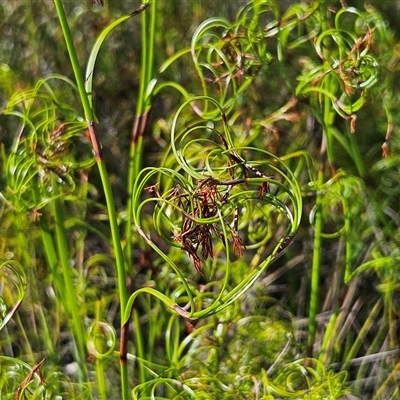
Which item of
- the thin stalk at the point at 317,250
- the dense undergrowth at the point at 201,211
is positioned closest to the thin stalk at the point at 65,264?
the dense undergrowth at the point at 201,211

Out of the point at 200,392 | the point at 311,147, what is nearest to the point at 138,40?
the point at 311,147

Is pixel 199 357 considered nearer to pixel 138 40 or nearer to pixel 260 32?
pixel 260 32

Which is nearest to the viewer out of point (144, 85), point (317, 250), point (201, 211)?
point (201, 211)

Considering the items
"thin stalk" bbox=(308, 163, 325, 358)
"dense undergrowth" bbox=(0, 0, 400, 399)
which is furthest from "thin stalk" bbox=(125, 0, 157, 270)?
"thin stalk" bbox=(308, 163, 325, 358)

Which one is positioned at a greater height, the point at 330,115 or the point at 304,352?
the point at 330,115

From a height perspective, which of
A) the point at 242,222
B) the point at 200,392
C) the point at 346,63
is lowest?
the point at 200,392

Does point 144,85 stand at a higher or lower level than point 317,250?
higher

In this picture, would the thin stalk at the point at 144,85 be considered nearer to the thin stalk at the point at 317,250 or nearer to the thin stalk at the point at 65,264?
the thin stalk at the point at 65,264

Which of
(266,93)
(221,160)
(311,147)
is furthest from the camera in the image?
(266,93)
